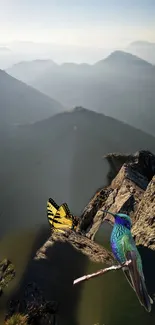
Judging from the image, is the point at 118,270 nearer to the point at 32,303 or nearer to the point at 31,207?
the point at 32,303

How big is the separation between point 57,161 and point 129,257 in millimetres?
→ 125214

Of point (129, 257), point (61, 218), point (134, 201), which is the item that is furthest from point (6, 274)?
point (134, 201)

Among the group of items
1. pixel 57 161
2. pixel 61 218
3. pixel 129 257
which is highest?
pixel 129 257

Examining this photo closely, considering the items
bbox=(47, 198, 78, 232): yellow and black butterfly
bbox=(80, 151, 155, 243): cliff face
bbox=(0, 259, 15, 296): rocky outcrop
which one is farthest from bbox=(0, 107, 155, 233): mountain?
bbox=(0, 259, 15, 296): rocky outcrop

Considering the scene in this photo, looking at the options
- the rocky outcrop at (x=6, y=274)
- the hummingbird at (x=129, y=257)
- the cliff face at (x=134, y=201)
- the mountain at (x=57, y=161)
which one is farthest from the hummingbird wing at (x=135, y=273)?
the mountain at (x=57, y=161)

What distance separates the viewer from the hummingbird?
11.0 m

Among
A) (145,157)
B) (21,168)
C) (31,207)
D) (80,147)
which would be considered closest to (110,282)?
(145,157)

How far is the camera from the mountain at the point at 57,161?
8412 cm

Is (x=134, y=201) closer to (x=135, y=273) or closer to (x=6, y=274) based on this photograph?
(x=135, y=273)

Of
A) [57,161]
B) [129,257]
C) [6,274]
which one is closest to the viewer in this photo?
[129,257]

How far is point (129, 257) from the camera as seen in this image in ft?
37.5

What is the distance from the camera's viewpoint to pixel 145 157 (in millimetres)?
25594

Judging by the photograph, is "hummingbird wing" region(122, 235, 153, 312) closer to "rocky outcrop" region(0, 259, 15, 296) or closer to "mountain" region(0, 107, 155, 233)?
"rocky outcrop" region(0, 259, 15, 296)

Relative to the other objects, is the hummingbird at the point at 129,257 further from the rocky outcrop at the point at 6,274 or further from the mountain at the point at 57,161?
the mountain at the point at 57,161
